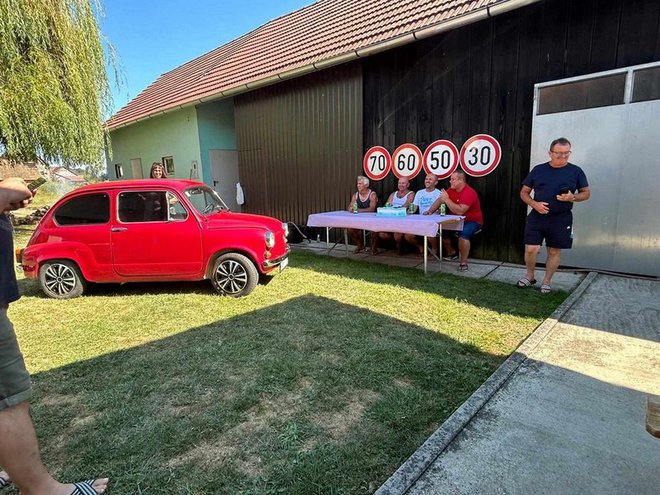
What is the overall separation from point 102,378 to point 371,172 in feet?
20.7

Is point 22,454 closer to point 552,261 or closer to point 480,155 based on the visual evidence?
point 552,261

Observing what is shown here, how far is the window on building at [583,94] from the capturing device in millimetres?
5293

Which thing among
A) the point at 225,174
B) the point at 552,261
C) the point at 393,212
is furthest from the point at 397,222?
the point at 225,174

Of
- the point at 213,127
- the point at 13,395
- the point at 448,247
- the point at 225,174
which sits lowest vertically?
the point at 448,247

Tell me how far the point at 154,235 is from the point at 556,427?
15.6 feet

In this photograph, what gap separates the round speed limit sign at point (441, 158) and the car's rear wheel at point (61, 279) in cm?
605

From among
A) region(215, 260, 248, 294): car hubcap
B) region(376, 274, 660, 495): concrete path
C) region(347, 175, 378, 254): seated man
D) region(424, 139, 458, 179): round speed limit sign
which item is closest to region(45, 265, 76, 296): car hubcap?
region(215, 260, 248, 294): car hubcap

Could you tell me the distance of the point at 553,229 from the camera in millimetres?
4824

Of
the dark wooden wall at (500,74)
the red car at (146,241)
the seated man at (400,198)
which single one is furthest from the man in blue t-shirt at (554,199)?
the red car at (146,241)

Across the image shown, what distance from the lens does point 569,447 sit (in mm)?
2166

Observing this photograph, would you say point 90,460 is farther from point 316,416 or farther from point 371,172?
point 371,172

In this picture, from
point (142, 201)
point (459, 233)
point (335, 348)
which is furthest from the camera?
point (459, 233)

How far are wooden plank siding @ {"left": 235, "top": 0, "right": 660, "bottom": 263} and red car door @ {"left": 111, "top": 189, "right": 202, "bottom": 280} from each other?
4.34 m

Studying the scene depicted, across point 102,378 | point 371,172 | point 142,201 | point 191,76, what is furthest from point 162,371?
point 191,76
